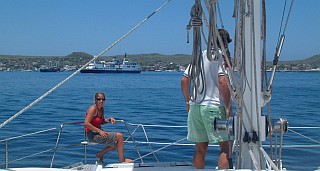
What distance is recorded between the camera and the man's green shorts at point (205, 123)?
342 centimetres

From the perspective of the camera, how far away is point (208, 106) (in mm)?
3469

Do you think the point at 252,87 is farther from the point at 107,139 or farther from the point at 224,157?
the point at 107,139

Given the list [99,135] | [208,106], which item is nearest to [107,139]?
[99,135]

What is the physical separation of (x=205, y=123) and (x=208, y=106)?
0.43 feet

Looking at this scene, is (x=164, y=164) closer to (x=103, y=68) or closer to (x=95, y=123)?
(x=95, y=123)

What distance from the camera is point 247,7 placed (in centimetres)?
296

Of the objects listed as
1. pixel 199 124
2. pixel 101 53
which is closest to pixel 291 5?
pixel 199 124

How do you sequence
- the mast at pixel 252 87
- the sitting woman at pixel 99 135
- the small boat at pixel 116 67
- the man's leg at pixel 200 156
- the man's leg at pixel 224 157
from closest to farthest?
the mast at pixel 252 87 < the man's leg at pixel 224 157 < the man's leg at pixel 200 156 < the sitting woman at pixel 99 135 < the small boat at pixel 116 67

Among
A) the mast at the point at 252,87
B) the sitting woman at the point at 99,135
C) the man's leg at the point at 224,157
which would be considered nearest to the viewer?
the mast at the point at 252,87

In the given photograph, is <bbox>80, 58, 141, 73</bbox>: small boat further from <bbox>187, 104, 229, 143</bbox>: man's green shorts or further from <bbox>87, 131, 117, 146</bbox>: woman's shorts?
<bbox>187, 104, 229, 143</bbox>: man's green shorts

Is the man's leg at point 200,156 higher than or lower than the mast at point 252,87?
lower

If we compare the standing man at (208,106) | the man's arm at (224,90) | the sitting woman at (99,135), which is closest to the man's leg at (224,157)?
the standing man at (208,106)

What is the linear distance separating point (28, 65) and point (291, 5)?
130988mm

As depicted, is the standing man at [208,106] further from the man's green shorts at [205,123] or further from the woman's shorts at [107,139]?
the woman's shorts at [107,139]
